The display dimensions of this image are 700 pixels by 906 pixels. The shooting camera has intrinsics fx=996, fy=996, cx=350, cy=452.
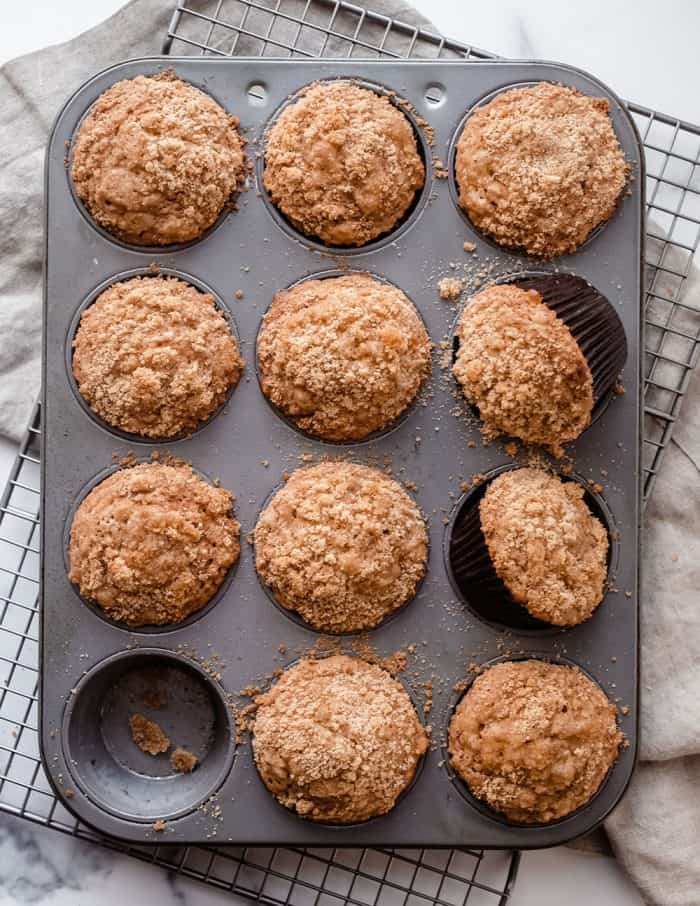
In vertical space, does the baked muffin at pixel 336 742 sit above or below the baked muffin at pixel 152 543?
below

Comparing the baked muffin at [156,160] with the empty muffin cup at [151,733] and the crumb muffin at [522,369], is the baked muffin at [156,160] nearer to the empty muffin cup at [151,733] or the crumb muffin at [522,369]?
the crumb muffin at [522,369]

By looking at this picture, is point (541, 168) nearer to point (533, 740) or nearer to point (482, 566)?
point (482, 566)

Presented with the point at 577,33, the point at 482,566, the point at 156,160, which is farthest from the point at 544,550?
the point at 577,33

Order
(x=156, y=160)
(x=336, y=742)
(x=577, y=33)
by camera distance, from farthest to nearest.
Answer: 1. (x=577, y=33)
2. (x=156, y=160)
3. (x=336, y=742)

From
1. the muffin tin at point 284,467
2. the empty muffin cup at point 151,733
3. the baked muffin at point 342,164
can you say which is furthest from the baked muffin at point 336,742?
the baked muffin at point 342,164

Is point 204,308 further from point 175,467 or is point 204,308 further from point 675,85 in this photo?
point 675,85

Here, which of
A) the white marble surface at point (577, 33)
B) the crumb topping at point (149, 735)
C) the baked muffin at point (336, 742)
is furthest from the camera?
the white marble surface at point (577, 33)
